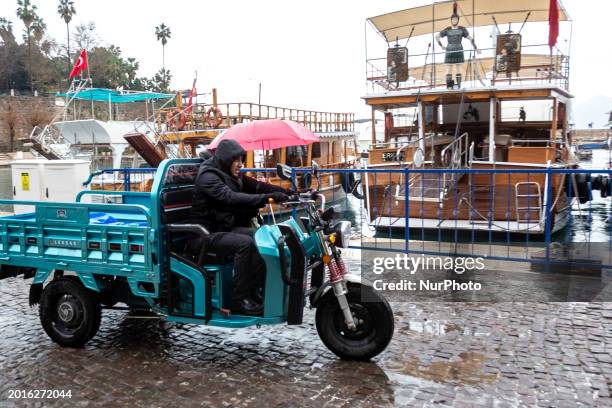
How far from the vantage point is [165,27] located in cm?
8056

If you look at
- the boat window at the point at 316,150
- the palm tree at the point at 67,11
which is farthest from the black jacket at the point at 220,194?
the palm tree at the point at 67,11

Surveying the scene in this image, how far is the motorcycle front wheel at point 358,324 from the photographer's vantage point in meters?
4.25

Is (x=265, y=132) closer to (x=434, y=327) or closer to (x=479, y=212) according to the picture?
(x=479, y=212)

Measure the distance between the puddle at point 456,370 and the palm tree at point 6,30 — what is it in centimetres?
7845

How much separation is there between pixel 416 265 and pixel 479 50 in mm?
7165

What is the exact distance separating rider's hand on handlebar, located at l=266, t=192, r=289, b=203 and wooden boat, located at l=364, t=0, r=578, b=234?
258 inches

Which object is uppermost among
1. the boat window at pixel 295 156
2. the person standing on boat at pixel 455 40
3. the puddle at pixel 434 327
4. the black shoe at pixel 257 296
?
the person standing on boat at pixel 455 40

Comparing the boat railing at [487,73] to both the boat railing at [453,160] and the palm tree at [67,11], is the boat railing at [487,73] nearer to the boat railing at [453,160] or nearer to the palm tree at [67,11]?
the boat railing at [453,160]

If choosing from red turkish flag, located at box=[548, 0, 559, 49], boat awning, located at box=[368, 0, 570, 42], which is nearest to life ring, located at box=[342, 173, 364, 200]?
boat awning, located at box=[368, 0, 570, 42]

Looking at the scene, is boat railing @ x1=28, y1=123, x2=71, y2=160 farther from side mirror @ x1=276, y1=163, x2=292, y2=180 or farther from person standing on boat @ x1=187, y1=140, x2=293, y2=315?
side mirror @ x1=276, y1=163, x2=292, y2=180

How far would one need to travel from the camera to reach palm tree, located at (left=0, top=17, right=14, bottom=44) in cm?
6944

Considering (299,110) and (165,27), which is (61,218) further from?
(165,27)

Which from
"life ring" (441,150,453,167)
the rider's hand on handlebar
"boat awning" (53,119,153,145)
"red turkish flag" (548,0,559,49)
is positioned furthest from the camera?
"boat awning" (53,119,153,145)

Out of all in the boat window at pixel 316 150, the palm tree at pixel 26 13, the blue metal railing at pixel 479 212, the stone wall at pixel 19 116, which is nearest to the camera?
the blue metal railing at pixel 479 212
